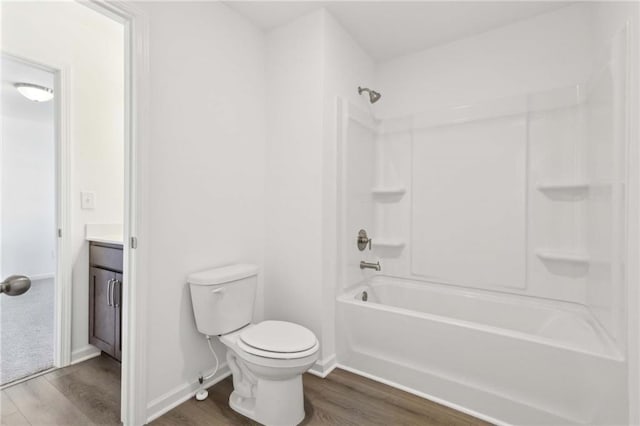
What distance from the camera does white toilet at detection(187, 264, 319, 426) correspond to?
1.49 meters

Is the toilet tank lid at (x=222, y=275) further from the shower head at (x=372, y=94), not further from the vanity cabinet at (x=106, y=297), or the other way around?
the shower head at (x=372, y=94)

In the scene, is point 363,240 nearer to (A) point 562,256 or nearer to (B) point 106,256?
(A) point 562,256

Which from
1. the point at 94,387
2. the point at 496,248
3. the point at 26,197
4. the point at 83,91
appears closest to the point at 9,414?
the point at 94,387

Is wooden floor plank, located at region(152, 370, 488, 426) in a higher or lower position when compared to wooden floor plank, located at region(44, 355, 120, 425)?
lower

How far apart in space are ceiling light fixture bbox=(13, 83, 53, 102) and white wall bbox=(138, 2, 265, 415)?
2426 millimetres

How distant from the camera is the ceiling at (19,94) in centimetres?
284

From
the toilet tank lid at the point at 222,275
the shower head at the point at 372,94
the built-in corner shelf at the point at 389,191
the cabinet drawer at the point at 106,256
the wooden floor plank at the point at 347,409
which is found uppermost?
the shower head at the point at 372,94

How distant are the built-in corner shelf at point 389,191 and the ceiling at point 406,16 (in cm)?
118

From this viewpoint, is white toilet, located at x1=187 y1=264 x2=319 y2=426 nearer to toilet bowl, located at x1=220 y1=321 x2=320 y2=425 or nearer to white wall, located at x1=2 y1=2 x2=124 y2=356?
toilet bowl, located at x1=220 y1=321 x2=320 y2=425

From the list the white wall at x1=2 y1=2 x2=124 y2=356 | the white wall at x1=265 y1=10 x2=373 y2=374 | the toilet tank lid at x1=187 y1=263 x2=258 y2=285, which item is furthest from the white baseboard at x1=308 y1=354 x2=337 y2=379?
the white wall at x1=2 y1=2 x2=124 y2=356

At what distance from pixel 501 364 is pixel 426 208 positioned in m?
1.26

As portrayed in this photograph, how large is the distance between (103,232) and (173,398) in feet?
4.49

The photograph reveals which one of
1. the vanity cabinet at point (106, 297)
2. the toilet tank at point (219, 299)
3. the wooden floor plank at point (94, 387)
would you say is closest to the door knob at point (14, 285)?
the toilet tank at point (219, 299)

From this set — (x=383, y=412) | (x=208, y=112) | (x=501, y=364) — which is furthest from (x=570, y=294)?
(x=208, y=112)
